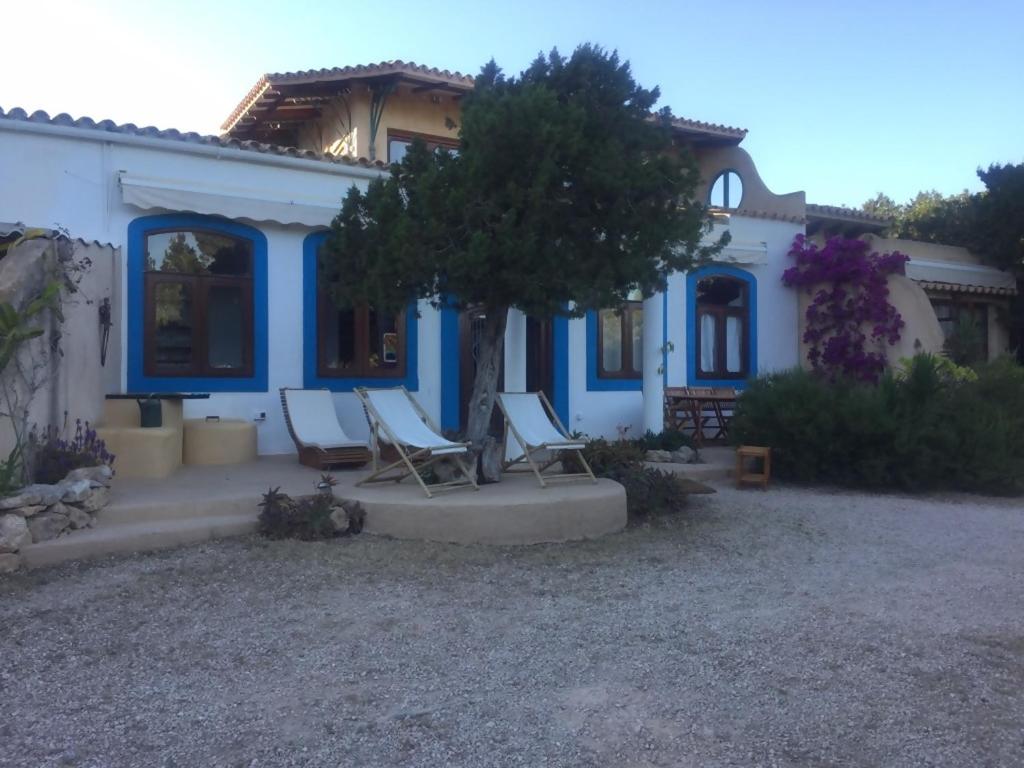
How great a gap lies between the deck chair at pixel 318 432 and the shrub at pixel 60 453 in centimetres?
186

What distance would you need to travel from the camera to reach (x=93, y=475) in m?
6.13

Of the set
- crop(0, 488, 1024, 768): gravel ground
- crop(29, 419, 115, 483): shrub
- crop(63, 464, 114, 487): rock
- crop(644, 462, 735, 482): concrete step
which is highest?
crop(29, 419, 115, 483): shrub

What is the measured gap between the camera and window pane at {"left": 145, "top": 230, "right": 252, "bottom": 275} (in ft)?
29.9

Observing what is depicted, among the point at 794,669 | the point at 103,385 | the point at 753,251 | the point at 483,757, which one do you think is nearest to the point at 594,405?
the point at 753,251

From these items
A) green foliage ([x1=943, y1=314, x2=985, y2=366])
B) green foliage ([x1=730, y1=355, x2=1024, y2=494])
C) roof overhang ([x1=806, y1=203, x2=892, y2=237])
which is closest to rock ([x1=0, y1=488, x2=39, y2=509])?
green foliage ([x1=730, y1=355, x2=1024, y2=494])

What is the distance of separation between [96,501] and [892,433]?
718 cm

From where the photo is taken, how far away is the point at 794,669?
3992 millimetres

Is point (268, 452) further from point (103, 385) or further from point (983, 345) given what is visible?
point (983, 345)

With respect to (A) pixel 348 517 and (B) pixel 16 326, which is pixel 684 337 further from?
(B) pixel 16 326

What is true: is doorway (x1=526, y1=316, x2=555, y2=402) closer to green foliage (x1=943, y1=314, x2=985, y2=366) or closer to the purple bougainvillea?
the purple bougainvillea

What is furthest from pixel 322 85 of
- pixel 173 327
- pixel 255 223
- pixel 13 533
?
pixel 13 533

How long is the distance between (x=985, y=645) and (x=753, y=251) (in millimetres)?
9049

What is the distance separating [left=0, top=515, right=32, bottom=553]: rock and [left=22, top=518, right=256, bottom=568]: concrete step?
0.05 meters

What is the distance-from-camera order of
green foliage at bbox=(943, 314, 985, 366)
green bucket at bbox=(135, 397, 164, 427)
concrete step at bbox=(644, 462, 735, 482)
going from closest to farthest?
green bucket at bbox=(135, 397, 164, 427) < concrete step at bbox=(644, 462, 735, 482) < green foliage at bbox=(943, 314, 985, 366)
